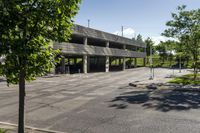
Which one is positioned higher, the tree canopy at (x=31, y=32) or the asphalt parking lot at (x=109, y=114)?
the tree canopy at (x=31, y=32)

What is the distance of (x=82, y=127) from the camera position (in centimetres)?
893

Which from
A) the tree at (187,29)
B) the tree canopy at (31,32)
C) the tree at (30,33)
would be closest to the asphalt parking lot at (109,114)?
the tree at (30,33)

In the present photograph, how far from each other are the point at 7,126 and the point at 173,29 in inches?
854

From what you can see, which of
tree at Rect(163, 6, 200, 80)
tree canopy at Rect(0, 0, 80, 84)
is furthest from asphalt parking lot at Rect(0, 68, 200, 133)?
tree at Rect(163, 6, 200, 80)

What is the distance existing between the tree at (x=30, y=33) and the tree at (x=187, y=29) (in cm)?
2130

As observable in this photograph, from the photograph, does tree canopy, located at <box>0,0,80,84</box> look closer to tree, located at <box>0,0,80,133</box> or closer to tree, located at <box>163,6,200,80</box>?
tree, located at <box>0,0,80,133</box>

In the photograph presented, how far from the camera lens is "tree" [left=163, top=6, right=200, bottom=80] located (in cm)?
2484

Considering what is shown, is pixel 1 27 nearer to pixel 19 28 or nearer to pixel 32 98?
pixel 19 28

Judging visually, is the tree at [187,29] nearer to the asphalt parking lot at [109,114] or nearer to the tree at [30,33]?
the asphalt parking lot at [109,114]

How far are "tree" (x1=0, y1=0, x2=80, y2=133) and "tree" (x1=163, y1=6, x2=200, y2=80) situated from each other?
69.9ft

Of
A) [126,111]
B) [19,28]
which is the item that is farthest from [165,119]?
[19,28]

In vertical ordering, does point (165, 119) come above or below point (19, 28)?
below

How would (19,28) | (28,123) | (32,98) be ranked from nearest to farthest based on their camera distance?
(19,28), (28,123), (32,98)

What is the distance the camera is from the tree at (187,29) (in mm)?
24844
